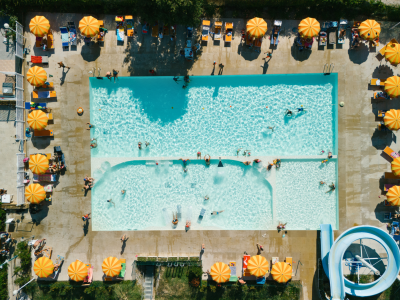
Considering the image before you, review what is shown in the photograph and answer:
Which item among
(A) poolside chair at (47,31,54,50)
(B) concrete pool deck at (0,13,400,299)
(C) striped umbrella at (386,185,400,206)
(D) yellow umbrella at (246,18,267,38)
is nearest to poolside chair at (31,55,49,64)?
(B) concrete pool deck at (0,13,400,299)

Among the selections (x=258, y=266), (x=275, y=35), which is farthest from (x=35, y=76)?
(x=258, y=266)

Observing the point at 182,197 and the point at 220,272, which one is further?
the point at 182,197

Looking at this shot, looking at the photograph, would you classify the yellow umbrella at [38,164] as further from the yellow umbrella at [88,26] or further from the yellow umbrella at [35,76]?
the yellow umbrella at [88,26]

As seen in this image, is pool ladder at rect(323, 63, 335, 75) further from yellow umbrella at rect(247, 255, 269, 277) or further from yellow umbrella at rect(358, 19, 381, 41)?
yellow umbrella at rect(247, 255, 269, 277)

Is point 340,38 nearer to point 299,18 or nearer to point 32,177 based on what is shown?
point 299,18

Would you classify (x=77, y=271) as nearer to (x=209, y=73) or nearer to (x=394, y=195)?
(x=209, y=73)

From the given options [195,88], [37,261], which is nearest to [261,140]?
[195,88]
